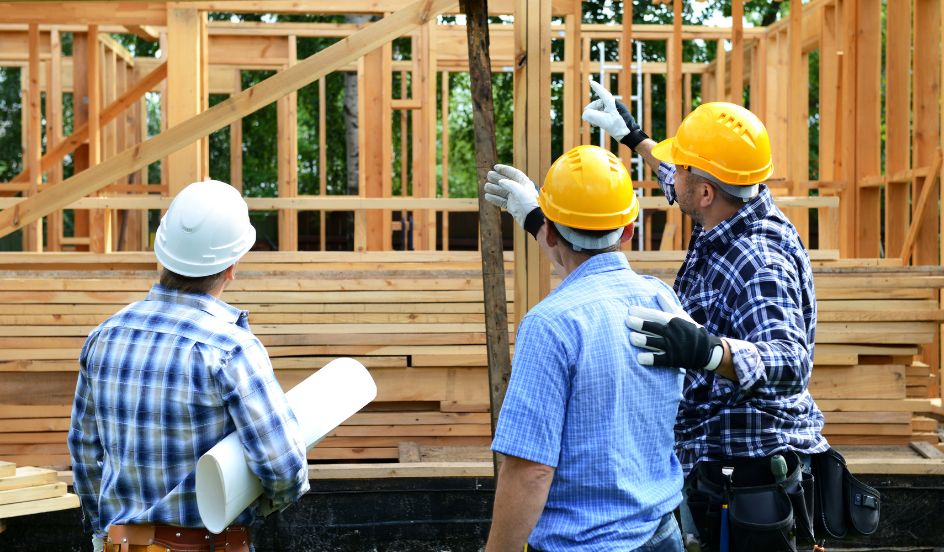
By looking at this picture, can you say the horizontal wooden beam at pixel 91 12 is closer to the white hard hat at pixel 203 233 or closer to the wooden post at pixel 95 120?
the wooden post at pixel 95 120

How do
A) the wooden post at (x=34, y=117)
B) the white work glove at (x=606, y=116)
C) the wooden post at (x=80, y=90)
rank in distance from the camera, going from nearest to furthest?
the white work glove at (x=606, y=116), the wooden post at (x=34, y=117), the wooden post at (x=80, y=90)

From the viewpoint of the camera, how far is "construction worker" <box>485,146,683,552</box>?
2744 millimetres

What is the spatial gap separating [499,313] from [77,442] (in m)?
1.54

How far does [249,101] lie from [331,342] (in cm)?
282

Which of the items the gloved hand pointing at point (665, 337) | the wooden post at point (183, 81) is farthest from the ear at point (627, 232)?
the wooden post at point (183, 81)

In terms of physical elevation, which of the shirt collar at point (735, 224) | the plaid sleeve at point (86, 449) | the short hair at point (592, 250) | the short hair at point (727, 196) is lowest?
the plaid sleeve at point (86, 449)

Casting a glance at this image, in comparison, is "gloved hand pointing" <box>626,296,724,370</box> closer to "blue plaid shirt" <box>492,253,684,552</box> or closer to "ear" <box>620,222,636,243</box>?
"blue plaid shirt" <box>492,253,684,552</box>

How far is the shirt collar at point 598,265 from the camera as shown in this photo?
2947 millimetres

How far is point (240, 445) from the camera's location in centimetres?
304

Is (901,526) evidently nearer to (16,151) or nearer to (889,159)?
(889,159)

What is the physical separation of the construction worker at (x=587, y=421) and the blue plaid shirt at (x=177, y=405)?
655 millimetres

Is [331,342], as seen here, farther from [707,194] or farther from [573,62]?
[707,194]

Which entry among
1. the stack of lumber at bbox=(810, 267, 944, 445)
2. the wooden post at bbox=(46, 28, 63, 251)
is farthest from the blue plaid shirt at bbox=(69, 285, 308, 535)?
the wooden post at bbox=(46, 28, 63, 251)

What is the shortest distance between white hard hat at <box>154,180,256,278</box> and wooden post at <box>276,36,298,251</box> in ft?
32.4
